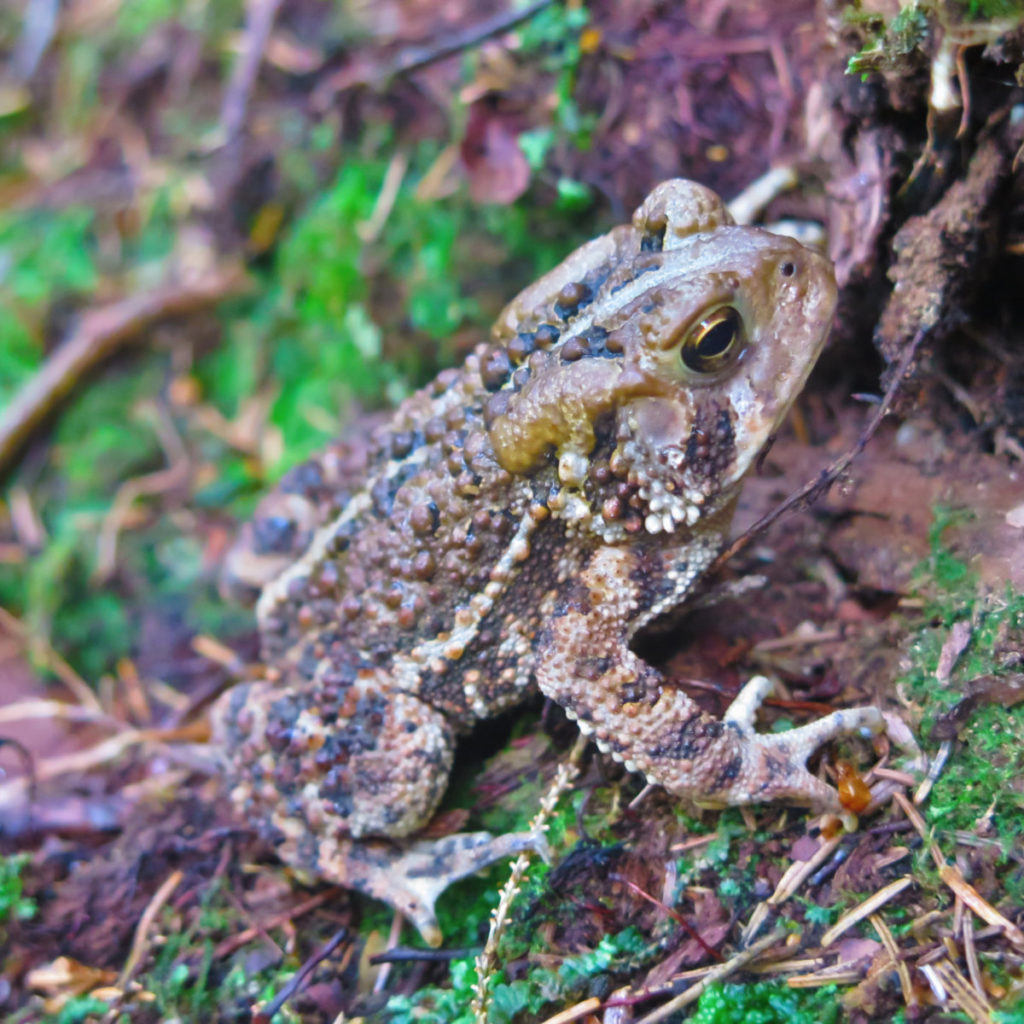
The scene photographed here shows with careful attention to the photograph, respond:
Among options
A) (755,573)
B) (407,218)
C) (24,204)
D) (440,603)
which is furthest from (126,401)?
(755,573)

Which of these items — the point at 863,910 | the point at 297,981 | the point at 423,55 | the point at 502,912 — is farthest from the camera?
the point at 423,55

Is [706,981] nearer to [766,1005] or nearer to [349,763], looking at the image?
[766,1005]

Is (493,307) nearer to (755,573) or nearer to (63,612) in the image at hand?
(755,573)

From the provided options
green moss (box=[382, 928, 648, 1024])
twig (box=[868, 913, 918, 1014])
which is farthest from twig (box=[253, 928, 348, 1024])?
twig (box=[868, 913, 918, 1014])

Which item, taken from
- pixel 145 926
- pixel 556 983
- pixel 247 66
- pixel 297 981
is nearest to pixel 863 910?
pixel 556 983

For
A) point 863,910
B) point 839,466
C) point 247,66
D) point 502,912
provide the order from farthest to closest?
point 247,66
point 839,466
point 502,912
point 863,910

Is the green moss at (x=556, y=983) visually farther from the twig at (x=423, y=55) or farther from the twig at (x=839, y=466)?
the twig at (x=423, y=55)

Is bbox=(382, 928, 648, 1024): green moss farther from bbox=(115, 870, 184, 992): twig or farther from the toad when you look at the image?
bbox=(115, 870, 184, 992): twig
